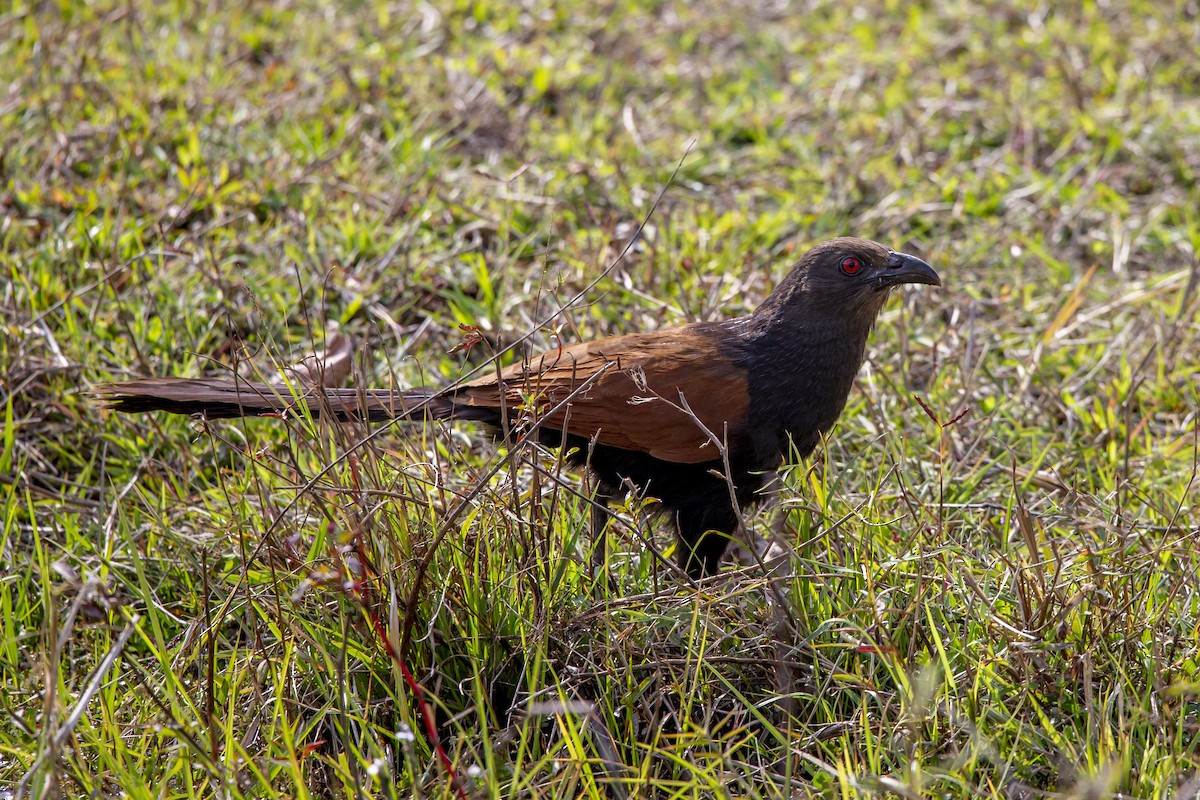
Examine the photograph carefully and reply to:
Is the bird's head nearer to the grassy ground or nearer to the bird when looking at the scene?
the bird

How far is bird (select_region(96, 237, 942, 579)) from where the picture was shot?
2803mm

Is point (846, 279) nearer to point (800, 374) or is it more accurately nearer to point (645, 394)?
point (800, 374)

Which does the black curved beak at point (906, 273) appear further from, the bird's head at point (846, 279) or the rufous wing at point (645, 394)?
the rufous wing at point (645, 394)

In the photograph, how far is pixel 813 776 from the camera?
88.9 inches

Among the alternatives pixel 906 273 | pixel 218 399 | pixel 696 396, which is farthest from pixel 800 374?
pixel 218 399

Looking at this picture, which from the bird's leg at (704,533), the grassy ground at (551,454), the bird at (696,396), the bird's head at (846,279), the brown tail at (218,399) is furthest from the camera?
the bird's head at (846,279)

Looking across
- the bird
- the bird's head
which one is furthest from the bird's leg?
the bird's head

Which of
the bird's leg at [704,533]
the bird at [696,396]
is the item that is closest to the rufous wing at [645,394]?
the bird at [696,396]

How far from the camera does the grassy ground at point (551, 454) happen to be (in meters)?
2.28

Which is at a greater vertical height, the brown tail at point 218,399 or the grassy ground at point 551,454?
the brown tail at point 218,399

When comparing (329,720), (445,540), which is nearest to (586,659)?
(445,540)

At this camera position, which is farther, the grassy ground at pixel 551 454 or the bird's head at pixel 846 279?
the bird's head at pixel 846 279

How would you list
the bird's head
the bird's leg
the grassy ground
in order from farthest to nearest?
1. the bird's head
2. the bird's leg
3. the grassy ground

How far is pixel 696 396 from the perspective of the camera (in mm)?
2920
